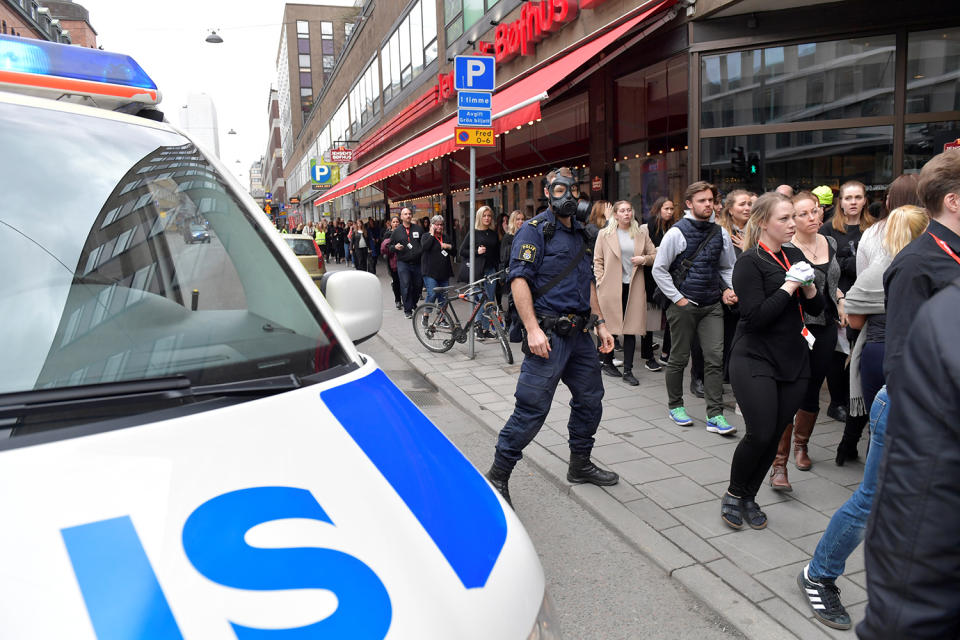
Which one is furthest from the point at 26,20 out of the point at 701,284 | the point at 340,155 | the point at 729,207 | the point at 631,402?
the point at 701,284

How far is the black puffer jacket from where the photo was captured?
1248 mm

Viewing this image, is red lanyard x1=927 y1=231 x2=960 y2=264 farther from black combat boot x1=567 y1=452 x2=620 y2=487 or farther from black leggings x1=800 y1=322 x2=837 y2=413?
black combat boot x1=567 y1=452 x2=620 y2=487

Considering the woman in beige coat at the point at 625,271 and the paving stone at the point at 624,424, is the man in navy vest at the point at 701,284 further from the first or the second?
the woman in beige coat at the point at 625,271

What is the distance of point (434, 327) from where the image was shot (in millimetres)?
9008

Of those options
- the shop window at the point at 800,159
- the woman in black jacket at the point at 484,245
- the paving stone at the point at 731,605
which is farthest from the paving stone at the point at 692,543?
the woman in black jacket at the point at 484,245

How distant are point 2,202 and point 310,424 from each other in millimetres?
975

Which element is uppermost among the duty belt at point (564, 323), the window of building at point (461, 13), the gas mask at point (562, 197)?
the window of building at point (461, 13)

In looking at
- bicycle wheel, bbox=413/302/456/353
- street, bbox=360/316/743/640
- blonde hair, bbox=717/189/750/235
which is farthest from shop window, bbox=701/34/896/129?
street, bbox=360/316/743/640

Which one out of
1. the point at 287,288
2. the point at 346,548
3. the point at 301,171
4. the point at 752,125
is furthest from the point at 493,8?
the point at 301,171

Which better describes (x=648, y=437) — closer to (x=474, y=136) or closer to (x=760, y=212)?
(x=760, y=212)

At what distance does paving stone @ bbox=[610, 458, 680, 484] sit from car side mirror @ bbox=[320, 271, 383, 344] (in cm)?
253

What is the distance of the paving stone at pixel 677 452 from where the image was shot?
187 inches

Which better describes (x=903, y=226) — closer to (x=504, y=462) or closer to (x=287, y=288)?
(x=504, y=462)

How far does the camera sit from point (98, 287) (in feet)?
5.90
